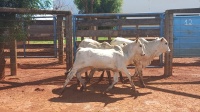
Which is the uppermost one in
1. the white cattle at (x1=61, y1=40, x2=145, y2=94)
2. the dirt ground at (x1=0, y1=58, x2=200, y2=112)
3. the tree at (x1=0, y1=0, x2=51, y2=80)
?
the tree at (x1=0, y1=0, x2=51, y2=80)

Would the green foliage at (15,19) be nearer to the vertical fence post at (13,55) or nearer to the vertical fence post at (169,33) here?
the vertical fence post at (13,55)

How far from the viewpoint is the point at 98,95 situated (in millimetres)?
7301

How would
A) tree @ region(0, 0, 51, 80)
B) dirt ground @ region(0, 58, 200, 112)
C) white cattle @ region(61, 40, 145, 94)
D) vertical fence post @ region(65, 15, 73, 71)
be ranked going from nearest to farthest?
1. dirt ground @ region(0, 58, 200, 112)
2. white cattle @ region(61, 40, 145, 94)
3. tree @ region(0, 0, 51, 80)
4. vertical fence post @ region(65, 15, 73, 71)

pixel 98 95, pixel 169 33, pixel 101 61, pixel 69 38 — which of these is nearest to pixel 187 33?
pixel 169 33

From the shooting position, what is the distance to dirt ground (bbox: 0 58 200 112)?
6.25 m

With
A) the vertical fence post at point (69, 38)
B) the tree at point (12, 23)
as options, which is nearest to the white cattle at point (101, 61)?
the vertical fence post at point (69, 38)

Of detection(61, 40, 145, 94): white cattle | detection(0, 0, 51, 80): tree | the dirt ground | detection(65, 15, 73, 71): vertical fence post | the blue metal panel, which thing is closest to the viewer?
the dirt ground

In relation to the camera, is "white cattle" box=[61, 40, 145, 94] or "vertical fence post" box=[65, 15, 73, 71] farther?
"vertical fence post" box=[65, 15, 73, 71]

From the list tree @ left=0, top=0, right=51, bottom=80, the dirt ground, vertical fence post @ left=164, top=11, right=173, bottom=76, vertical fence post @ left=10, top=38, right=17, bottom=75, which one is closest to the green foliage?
tree @ left=0, top=0, right=51, bottom=80

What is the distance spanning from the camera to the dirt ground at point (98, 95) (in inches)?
246

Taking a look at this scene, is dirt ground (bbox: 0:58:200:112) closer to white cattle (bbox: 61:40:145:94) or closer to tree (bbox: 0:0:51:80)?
white cattle (bbox: 61:40:145:94)

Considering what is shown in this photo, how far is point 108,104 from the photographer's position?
643 centimetres

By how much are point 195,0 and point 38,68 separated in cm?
3760

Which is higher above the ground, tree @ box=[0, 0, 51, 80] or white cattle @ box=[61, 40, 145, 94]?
tree @ box=[0, 0, 51, 80]
